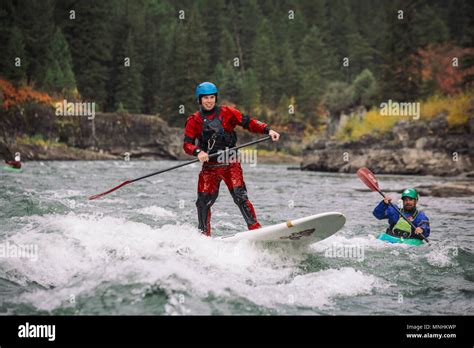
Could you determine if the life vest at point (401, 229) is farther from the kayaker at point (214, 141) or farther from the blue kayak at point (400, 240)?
the kayaker at point (214, 141)

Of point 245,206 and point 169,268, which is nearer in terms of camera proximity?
point 169,268

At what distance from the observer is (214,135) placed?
6887 millimetres

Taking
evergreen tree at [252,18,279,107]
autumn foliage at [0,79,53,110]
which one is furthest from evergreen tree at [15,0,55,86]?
evergreen tree at [252,18,279,107]

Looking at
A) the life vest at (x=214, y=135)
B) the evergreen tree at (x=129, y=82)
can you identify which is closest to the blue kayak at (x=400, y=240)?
the life vest at (x=214, y=135)

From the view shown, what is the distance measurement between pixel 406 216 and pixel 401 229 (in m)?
0.21

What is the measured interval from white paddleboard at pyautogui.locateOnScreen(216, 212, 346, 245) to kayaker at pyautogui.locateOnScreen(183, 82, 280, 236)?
52 centimetres

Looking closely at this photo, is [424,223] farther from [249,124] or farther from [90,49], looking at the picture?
[90,49]

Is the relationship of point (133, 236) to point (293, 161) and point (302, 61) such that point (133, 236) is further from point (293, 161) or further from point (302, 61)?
point (302, 61)

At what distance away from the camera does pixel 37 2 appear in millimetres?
42906

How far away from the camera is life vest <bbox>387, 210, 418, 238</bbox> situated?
8.05m

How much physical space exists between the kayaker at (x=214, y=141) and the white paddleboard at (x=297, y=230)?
1.69 feet

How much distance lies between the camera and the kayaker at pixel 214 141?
6.87m

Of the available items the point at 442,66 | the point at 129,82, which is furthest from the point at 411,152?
the point at 129,82
